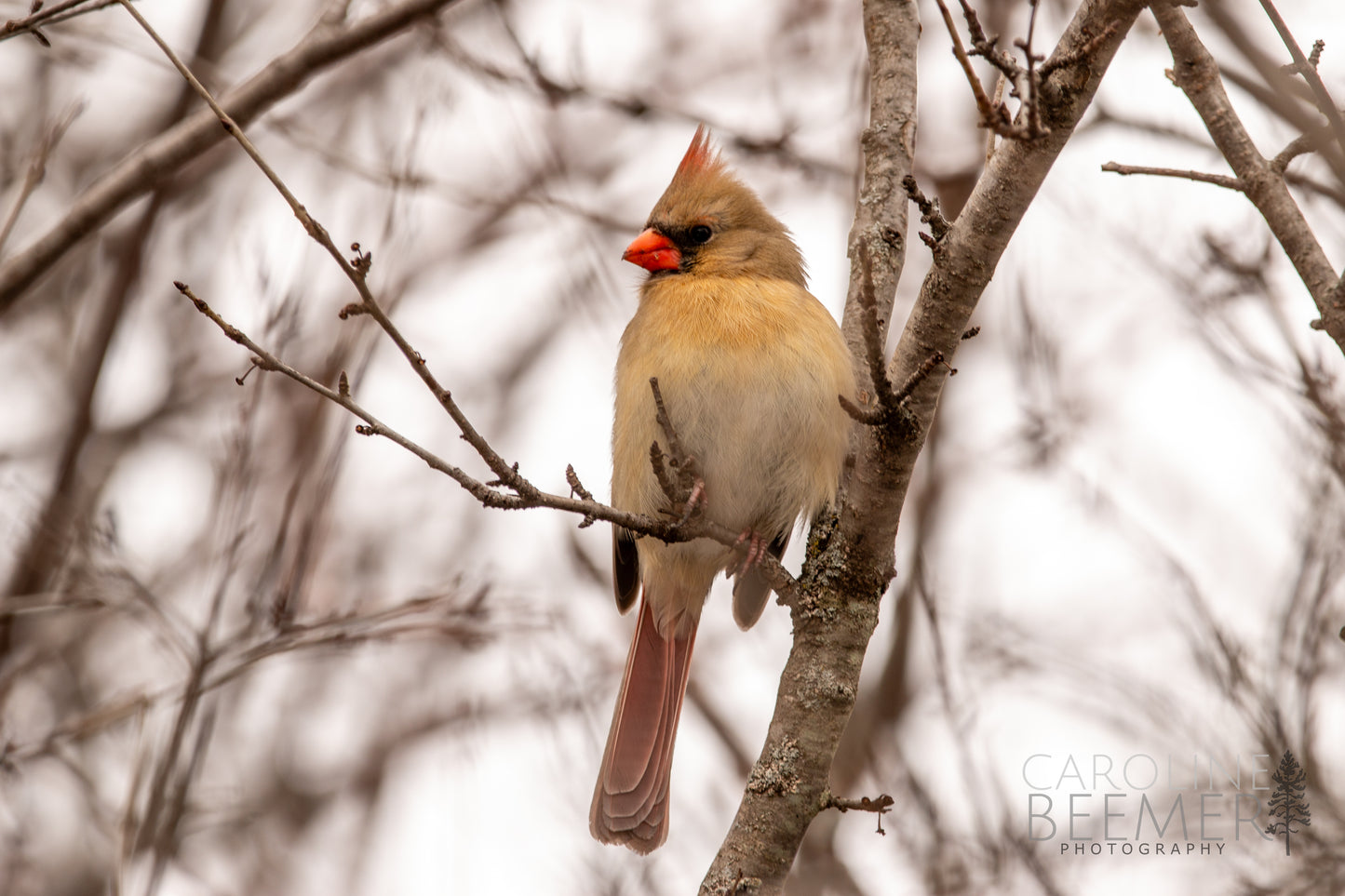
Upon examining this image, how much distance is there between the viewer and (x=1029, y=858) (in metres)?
3.45

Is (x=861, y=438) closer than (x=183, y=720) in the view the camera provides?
No

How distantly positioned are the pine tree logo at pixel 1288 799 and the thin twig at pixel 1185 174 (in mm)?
1653

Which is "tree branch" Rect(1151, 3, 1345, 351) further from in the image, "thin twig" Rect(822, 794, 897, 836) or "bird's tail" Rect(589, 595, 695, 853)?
"bird's tail" Rect(589, 595, 695, 853)

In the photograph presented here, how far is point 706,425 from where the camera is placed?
355cm

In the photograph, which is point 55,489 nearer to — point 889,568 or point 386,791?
point 386,791

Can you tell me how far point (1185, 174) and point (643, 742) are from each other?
7.38 feet

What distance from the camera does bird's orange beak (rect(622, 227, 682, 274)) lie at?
13.4ft

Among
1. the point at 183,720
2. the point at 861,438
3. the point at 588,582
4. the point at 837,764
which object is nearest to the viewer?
the point at 183,720

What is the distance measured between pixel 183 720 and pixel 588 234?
2.71 metres

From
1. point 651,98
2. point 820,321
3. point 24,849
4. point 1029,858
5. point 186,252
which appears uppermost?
point 186,252

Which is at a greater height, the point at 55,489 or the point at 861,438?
the point at 55,489

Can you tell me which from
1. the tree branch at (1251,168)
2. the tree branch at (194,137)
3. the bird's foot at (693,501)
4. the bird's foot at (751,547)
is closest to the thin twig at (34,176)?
the tree branch at (194,137)

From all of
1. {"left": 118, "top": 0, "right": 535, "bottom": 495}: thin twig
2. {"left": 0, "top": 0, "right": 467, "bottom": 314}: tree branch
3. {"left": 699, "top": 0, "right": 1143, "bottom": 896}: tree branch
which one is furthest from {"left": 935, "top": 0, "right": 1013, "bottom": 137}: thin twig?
{"left": 0, "top": 0, "right": 467, "bottom": 314}: tree branch

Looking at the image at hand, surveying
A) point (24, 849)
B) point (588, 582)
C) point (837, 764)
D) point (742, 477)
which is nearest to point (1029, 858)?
point (837, 764)
